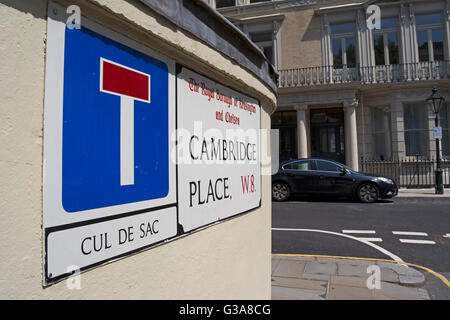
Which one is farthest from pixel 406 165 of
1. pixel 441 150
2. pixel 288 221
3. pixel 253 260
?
pixel 253 260

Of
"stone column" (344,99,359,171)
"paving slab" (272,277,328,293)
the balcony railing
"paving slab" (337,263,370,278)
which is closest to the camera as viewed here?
"paving slab" (272,277,328,293)

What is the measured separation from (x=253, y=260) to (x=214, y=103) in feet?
3.87

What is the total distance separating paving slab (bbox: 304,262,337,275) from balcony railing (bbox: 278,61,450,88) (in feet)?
41.4

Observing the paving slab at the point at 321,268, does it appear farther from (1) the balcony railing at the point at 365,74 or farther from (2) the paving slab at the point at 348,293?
(1) the balcony railing at the point at 365,74

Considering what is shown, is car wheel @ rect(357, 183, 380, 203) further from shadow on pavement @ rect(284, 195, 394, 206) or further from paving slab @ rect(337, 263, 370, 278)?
paving slab @ rect(337, 263, 370, 278)

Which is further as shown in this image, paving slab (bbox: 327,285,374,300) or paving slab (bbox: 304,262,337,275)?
paving slab (bbox: 304,262,337,275)

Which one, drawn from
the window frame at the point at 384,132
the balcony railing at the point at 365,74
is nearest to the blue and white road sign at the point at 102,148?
the balcony railing at the point at 365,74

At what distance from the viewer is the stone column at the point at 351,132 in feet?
50.9

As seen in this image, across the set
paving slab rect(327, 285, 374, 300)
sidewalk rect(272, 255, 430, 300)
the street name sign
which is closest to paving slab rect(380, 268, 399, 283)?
sidewalk rect(272, 255, 430, 300)

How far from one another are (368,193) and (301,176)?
2120 millimetres

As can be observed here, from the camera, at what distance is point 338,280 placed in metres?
4.09

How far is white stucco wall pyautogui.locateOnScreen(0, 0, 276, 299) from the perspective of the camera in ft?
3.02

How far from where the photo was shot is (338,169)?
36.9ft
